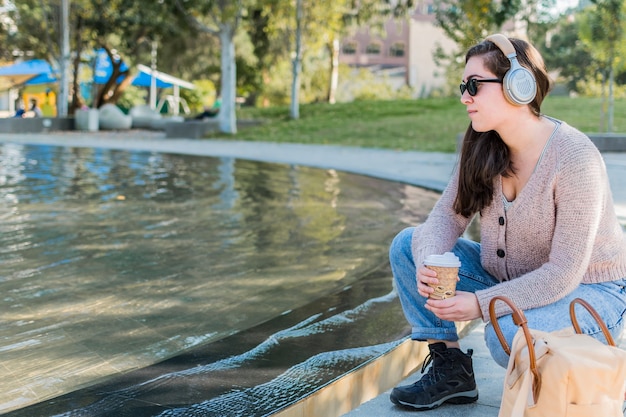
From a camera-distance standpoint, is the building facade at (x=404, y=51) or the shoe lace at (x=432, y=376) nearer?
the shoe lace at (x=432, y=376)

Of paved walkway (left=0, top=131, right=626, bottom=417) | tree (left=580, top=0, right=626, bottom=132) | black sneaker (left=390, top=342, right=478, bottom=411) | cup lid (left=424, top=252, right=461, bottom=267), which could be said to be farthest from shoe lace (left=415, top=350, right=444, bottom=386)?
tree (left=580, top=0, right=626, bottom=132)

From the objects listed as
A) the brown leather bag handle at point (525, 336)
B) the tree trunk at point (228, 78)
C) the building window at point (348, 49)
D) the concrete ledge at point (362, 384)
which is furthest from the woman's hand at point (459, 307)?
the building window at point (348, 49)

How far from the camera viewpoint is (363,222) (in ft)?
26.4

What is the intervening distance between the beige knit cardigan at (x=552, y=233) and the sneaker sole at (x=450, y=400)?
438 mm

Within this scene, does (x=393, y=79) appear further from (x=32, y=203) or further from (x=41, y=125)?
(x=32, y=203)

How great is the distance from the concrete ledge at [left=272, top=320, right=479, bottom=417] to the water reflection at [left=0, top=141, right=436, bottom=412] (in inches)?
41.7

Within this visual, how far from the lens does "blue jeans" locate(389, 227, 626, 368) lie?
2.63m

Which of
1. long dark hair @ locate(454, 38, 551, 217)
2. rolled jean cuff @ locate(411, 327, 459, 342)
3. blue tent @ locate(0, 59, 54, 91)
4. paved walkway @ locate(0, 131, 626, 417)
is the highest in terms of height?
blue tent @ locate(0, 59, 54, 91)

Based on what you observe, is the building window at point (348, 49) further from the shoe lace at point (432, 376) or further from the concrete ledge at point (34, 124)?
the shoe lace at point (432, 376)

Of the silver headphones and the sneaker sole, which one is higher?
the silver headphones

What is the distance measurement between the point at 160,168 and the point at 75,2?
17342 mm

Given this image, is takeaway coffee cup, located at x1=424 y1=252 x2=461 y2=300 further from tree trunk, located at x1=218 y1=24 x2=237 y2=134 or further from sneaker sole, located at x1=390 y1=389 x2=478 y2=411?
tree trunk, located at x1=218 y1=24 x2=237 y2=134

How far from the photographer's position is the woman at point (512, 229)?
268 centimetres

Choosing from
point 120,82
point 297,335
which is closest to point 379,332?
point 297,335
